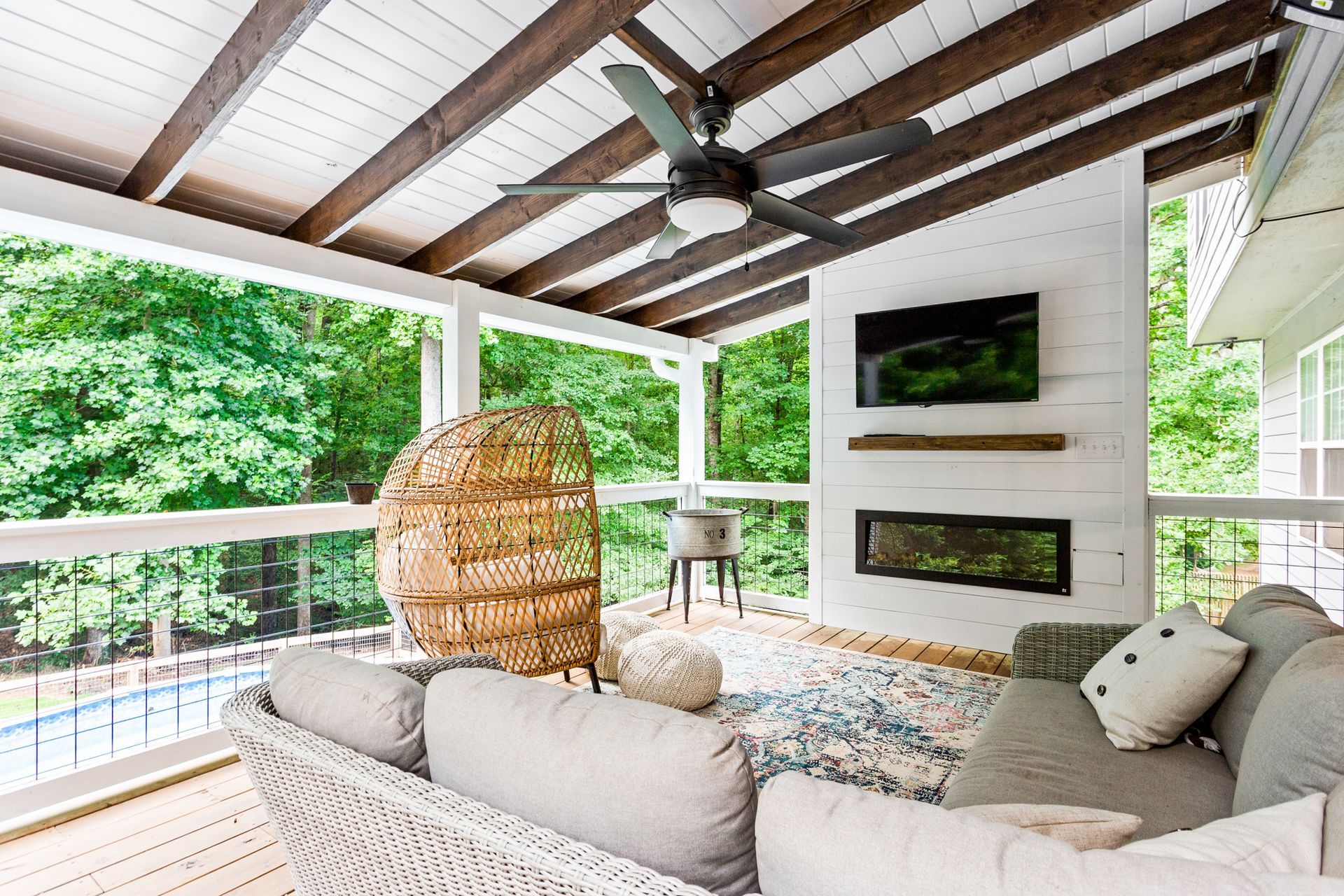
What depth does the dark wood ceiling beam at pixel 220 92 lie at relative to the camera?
75.0 inches

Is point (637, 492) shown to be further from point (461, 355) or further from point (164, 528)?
point (164, 528)

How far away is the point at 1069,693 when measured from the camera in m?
2.18

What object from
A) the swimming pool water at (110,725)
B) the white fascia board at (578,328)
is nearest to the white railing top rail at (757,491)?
the white fascia board at (578,328)

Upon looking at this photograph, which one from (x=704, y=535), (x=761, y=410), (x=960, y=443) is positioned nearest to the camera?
(x=960, y=443)

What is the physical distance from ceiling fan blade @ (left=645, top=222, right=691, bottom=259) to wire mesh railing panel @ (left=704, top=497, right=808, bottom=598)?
338 cm

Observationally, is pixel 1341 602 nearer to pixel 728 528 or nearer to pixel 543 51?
pixel 728 528

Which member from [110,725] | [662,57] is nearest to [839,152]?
[662,57]

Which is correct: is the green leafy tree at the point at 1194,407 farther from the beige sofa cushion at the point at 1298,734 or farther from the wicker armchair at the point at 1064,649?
the beige sofa cushion at the point at 1298,734

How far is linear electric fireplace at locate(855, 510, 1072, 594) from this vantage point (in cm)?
397

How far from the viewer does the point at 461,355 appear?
12.6ft

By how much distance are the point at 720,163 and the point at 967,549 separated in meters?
3.10

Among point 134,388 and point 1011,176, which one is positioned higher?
point 1011,176

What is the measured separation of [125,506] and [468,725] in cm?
664

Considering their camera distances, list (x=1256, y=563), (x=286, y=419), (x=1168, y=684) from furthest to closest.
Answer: (x=286, y=419)
(x=1256, y=563)
(x=1168, y=684)
